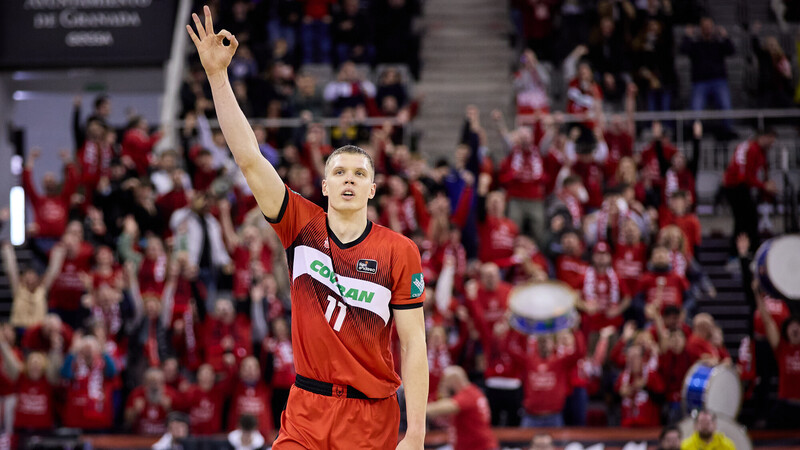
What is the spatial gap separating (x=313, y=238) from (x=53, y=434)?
27.5 feet

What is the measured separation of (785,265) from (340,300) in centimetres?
837

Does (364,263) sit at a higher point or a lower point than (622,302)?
higher

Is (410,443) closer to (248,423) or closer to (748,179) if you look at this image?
(248,423)

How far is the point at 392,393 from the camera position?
522cm

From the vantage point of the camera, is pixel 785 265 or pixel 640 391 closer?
pixel 785 265

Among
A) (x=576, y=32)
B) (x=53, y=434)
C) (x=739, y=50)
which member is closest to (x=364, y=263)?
(x=53, y=434)

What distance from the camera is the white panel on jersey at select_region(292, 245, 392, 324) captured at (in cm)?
511

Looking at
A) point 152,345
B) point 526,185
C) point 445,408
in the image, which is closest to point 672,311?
point 445,408

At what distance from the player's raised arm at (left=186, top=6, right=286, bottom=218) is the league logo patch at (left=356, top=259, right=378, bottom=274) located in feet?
1.68

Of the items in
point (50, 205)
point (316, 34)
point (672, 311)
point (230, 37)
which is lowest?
point (672, 311)

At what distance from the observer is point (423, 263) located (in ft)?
45.1

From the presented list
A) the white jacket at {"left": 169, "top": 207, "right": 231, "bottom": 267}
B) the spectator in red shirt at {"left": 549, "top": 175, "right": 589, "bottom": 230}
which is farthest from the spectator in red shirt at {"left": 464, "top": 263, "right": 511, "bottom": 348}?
the white jacket at {"left": 169, "top": 207, "right": 231, "bottom": 267}

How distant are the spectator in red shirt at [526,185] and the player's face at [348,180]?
1035 cm

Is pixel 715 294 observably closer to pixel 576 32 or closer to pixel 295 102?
pixel 576 32
